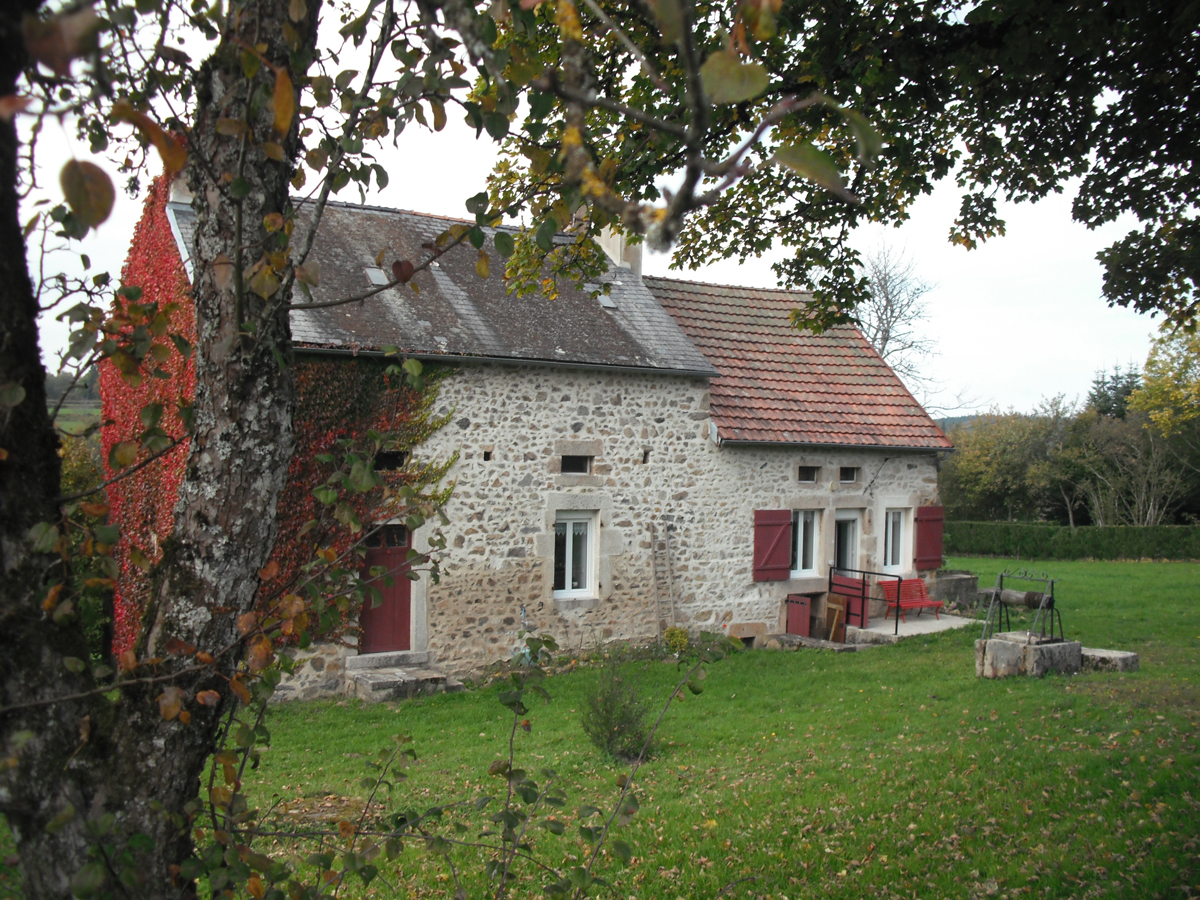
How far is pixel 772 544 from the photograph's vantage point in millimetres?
12781

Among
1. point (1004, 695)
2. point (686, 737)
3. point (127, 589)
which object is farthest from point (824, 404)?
point (127, 589)

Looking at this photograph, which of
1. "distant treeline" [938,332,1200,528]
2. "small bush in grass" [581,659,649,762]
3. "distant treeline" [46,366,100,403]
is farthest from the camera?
"distant treeline" [938,332,1200,528]

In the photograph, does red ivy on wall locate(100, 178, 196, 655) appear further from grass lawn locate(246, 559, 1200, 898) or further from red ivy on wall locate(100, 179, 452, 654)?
grass lawn locate(246, 559, 1200, 898)

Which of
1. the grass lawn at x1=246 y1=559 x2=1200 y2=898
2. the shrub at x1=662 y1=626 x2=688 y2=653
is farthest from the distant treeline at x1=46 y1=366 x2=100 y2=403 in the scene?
the shrub at x1=662 y1=626 x2=688 y2=653

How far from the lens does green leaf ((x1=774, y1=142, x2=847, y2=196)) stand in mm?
979

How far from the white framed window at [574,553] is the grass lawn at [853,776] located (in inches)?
47.8

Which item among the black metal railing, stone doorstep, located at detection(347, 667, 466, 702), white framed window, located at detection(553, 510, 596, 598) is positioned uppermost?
white framed window, located at detection(553, 510, 596, 598)

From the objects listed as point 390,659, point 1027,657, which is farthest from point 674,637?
point 1027,657

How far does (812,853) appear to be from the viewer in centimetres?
483

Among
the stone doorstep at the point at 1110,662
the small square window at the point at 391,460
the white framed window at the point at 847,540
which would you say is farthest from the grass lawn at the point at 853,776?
the white framed window at the point at 847,540

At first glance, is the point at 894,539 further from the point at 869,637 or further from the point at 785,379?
the point at 785,379

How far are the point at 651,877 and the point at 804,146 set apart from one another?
14.5ft

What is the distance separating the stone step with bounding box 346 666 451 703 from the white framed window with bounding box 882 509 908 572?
7.73 metres

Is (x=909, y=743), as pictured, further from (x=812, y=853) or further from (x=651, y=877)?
(x=651, y=877)
